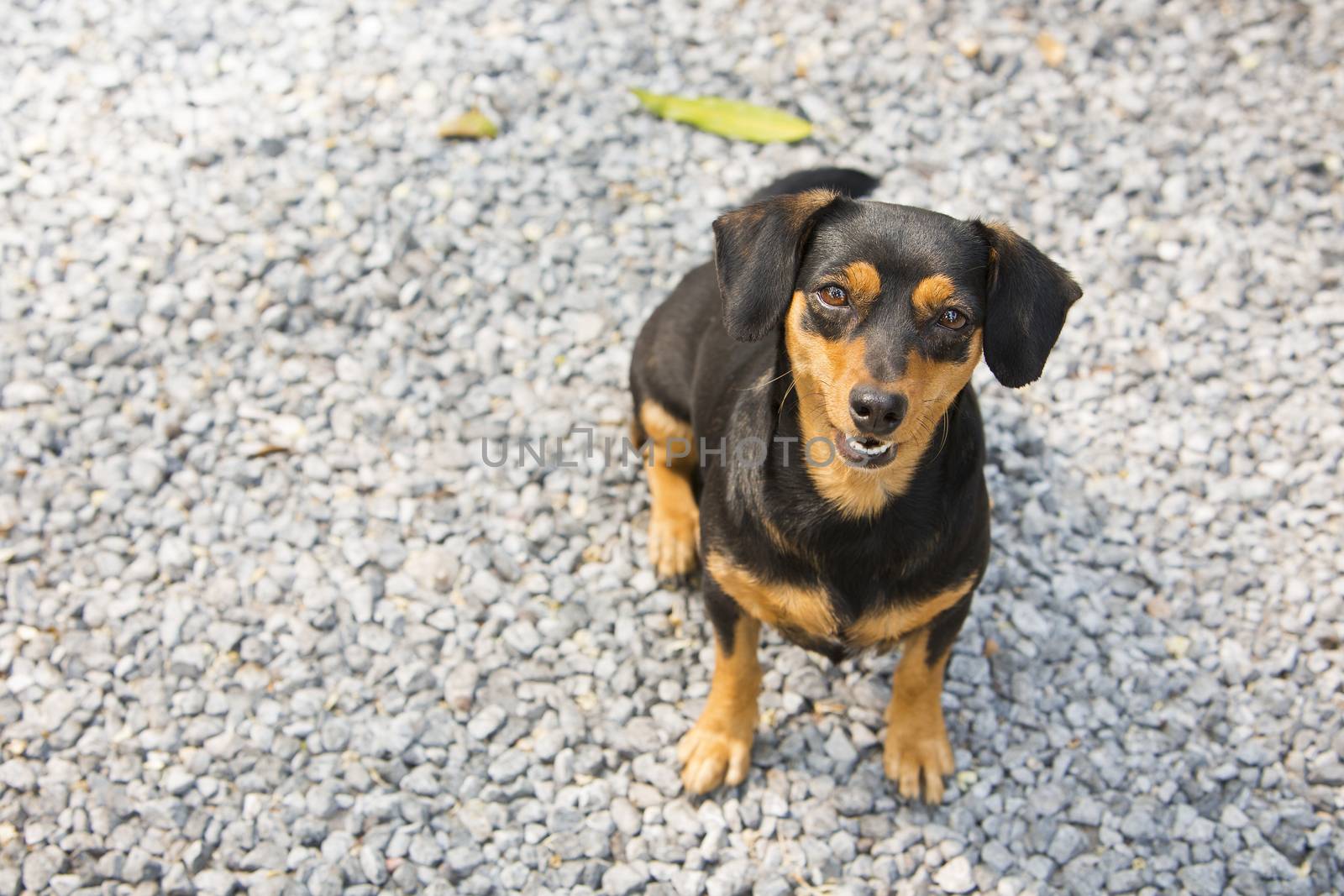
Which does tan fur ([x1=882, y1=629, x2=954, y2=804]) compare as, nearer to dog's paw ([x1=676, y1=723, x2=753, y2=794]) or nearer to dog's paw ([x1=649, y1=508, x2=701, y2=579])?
dog's paw ([x1=676, y1=723, x2=753, y2=794])

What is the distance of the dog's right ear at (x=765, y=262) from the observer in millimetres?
3201

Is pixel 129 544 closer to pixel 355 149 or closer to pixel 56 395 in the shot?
pixel 56 395

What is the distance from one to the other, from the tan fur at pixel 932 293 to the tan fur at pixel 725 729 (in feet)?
4.33

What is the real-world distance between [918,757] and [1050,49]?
12.8 feet

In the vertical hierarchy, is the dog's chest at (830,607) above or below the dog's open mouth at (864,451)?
below

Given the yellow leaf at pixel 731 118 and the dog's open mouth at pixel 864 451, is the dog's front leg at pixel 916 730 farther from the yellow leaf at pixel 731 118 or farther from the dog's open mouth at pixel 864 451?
the yellow leaf at pixel 731 118

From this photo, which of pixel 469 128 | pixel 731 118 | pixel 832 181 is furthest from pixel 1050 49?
pixel 469 128

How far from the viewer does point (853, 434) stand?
3082 mm

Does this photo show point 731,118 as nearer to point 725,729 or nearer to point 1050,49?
point 1050,49

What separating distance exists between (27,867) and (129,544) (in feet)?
3.99

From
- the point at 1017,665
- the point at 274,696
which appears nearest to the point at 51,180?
the point at 274,696

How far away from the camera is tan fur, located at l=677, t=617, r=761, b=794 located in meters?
3.93

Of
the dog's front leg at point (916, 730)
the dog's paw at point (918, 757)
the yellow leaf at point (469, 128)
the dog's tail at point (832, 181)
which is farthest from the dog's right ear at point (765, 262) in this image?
the yellow leaf at point (469, 128)

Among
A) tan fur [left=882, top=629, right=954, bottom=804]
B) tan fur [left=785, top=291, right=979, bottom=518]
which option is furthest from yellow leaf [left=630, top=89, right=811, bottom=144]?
tan fur [left=882, top=629, right=954, bottom=804]
